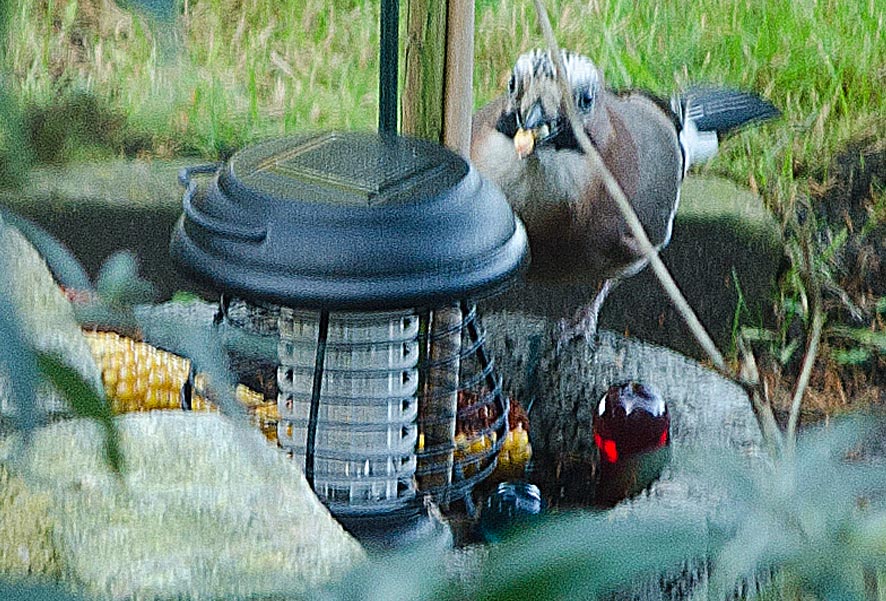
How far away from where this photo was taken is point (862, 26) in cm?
237

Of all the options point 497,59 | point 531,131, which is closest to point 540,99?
point 531,131

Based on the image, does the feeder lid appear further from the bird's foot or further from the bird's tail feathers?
the bird's tail feathers

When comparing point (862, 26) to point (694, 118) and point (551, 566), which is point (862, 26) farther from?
point (551, 566)

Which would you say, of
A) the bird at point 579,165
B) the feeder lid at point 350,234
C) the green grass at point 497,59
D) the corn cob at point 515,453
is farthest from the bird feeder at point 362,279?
the green grass at point 497,59

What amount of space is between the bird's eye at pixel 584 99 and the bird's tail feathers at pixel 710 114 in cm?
28

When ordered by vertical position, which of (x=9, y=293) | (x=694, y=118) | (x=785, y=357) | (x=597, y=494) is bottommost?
(x=785, y=357)

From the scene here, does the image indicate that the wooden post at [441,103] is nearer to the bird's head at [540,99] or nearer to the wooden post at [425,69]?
the wooden post at [425,69]

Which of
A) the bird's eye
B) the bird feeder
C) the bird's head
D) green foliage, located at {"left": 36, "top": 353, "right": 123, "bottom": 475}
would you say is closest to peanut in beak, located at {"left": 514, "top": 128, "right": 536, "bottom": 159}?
the bird's head

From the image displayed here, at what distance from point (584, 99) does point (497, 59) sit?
64 cm

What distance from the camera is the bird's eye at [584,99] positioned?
5.24ft

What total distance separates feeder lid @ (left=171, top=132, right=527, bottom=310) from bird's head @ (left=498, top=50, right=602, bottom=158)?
439 mm

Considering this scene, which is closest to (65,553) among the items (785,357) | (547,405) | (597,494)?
(597,494)

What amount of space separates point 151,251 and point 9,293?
1.55m

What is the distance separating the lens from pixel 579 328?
1659 mm
